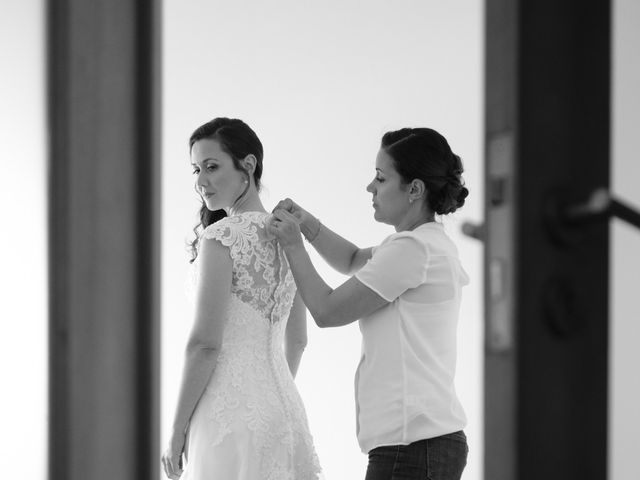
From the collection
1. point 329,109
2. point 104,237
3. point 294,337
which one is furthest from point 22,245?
point 329,109

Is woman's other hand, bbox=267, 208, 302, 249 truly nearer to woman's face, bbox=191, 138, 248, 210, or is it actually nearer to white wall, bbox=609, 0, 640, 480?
woman's face, bbox=191, 138, 248, 210

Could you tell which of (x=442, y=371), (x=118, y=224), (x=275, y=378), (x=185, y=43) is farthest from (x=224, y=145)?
(x=185, y=43)

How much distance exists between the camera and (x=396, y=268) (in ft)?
5.67

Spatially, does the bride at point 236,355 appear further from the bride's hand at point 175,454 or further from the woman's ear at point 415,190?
the woman's ear at point 415,190

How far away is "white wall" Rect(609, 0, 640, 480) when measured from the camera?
2.59ft

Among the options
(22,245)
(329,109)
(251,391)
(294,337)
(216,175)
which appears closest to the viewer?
(22,245)

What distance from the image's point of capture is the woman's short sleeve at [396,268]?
1.72 meters

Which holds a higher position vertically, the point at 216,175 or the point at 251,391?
the point at 216,175

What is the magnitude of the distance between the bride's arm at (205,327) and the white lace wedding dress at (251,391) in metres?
0.02

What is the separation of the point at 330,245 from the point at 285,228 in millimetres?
181

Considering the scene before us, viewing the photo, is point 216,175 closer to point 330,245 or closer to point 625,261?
point 330,245

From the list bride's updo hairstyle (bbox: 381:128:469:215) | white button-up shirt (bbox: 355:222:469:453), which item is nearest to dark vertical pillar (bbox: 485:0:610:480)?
white button-up shirt (bbox: 355:222:469:453)

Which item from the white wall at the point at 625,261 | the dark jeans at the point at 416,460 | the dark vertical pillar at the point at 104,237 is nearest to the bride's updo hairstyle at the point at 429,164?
the dark jeans at the point at 416,460

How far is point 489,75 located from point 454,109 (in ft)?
8.32
